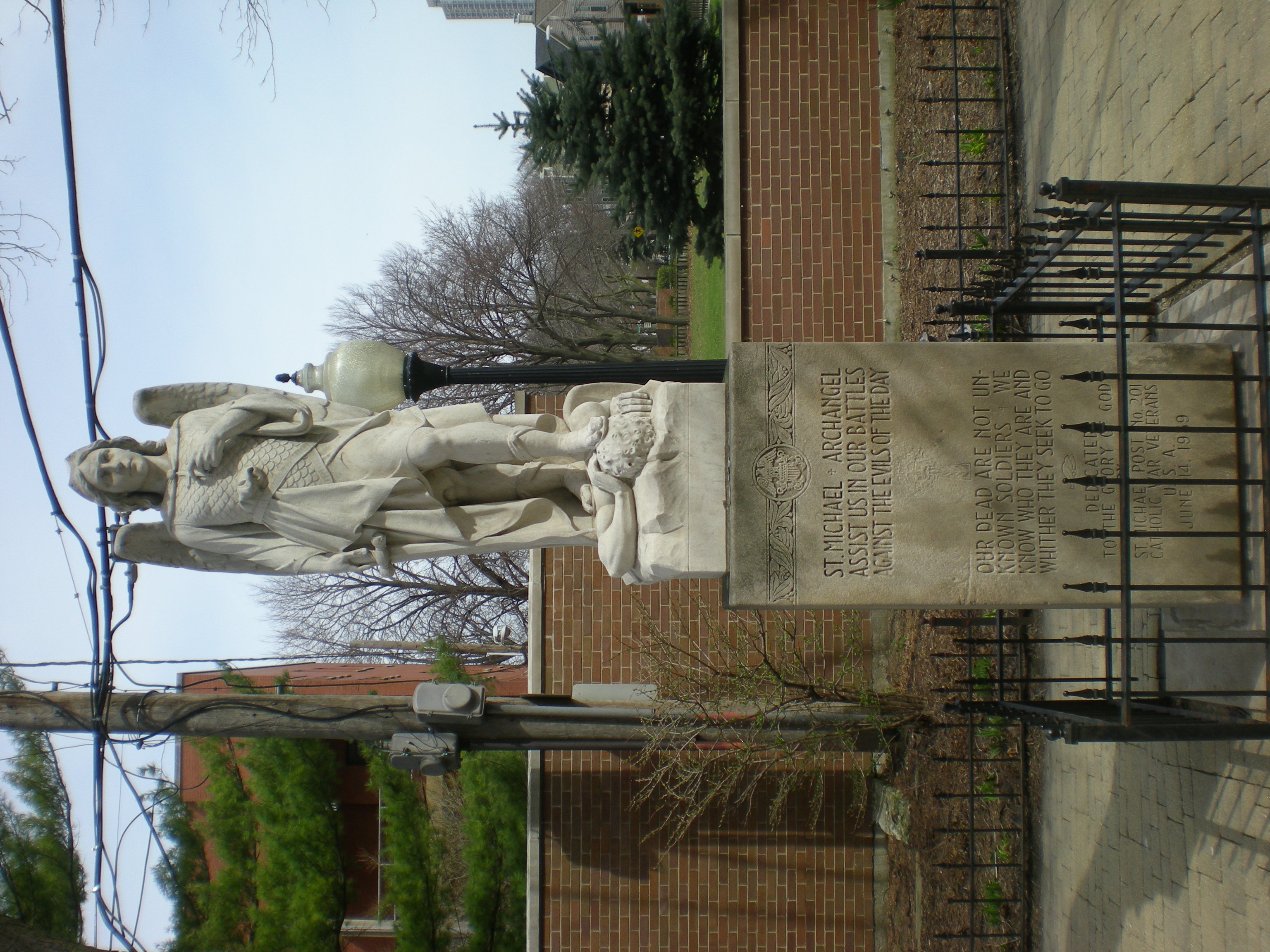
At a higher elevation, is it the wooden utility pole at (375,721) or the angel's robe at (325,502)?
the angel's robe at (325,502)

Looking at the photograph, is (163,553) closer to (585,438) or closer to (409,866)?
(585,438)

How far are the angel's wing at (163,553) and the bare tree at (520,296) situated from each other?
14838mm

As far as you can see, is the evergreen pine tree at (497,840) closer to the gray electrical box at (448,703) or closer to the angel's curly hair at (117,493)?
the gray electrical box at (448,703)

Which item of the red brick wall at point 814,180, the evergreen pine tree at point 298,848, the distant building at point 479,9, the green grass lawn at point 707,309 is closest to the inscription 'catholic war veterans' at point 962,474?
the red brick wall at point 814,180

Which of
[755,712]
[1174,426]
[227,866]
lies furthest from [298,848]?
[1174,426]

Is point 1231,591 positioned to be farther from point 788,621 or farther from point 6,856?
point 6,856

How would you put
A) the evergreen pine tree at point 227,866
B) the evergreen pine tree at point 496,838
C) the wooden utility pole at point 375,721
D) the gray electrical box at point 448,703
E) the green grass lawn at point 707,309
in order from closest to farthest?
the wooden utility pole at point 375,721, the gray electrical box at point 448,703, the evergreen pine tree at point 227,866, the evergreen pine tree at point 496,838, the green grass lawn at point 707,309

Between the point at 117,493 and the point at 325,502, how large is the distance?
1335 millimetres

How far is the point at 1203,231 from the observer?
4812 millimetres

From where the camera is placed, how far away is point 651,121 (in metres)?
13.5

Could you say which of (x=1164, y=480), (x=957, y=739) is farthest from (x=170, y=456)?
(x=957, y=739)

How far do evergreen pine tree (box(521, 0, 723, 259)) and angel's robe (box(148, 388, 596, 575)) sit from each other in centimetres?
891

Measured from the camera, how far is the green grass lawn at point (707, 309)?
682 inches

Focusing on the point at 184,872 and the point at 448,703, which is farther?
the point at 184,872
